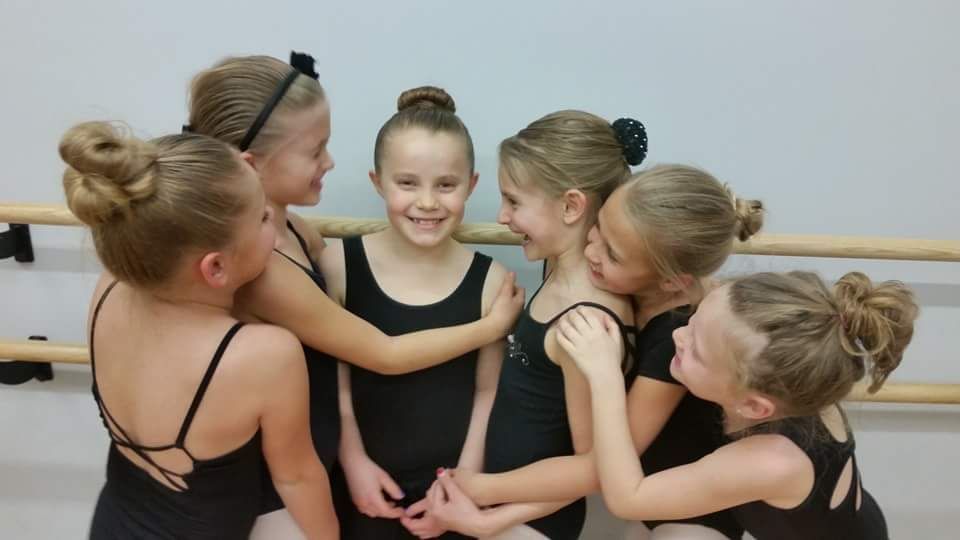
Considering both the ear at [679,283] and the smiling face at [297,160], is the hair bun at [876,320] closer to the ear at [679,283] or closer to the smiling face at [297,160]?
the ear at [679,283]

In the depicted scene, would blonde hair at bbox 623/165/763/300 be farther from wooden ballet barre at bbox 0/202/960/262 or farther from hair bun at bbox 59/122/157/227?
hair bun at bbox 59/122/157/227

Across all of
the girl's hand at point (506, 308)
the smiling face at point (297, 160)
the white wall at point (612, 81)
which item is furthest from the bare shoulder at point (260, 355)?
the white wall at point (612, 81)

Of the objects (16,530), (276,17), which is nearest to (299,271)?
(276,17)

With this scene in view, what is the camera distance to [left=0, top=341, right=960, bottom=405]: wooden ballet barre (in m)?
1.14

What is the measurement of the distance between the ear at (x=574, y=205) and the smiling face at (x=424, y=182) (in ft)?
0.50

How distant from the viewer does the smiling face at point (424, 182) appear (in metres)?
0.96

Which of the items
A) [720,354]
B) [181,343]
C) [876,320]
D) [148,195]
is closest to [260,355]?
[181,343]

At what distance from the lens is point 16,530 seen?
143 cm

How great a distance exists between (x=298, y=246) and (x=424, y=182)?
199 mm

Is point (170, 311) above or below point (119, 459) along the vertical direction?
above

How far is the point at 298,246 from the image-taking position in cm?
97

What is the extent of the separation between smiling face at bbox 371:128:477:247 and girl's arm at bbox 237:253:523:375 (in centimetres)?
14

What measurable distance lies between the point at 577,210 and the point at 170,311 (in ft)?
1.73

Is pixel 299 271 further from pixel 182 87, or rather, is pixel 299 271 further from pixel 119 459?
pixel 182 87
